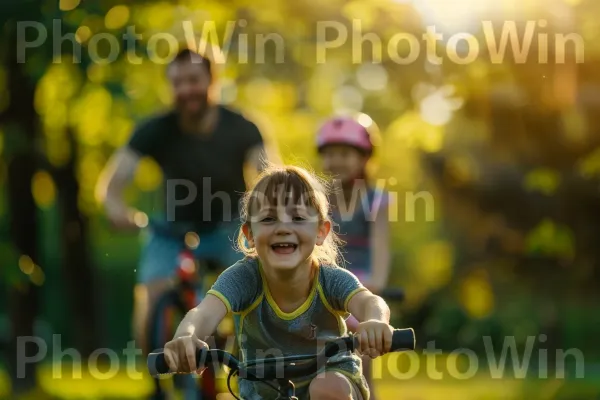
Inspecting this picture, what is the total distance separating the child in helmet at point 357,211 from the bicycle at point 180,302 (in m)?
0.81

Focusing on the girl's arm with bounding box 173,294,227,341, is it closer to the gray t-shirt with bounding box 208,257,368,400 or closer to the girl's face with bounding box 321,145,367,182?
the gray t-shirt with bounding box 208,257,368,400

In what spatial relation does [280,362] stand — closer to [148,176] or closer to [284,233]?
[284,233]

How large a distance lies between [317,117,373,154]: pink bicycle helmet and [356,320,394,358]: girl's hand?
3.83 meters

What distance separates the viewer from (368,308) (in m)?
4.75

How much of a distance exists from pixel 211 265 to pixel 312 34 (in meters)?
10.6

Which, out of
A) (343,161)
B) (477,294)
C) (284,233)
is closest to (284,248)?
(284,233)

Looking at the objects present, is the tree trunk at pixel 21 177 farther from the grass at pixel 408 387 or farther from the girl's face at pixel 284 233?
the girl's face at pixel 284 233

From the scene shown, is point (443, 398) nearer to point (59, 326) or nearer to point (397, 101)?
point (397, 101)

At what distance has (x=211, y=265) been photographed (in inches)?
315

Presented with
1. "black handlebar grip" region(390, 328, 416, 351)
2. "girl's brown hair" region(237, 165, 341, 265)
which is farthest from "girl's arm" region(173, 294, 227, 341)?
"black handlebar grip" region(390, 328, 416, 351)

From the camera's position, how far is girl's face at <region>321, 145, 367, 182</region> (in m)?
8.12

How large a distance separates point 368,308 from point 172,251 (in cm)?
335

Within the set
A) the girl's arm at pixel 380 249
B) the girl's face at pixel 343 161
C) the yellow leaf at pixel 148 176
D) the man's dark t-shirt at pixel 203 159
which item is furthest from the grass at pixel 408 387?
the yellow leaf at pixel 148 176

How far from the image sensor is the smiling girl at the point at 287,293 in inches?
186
